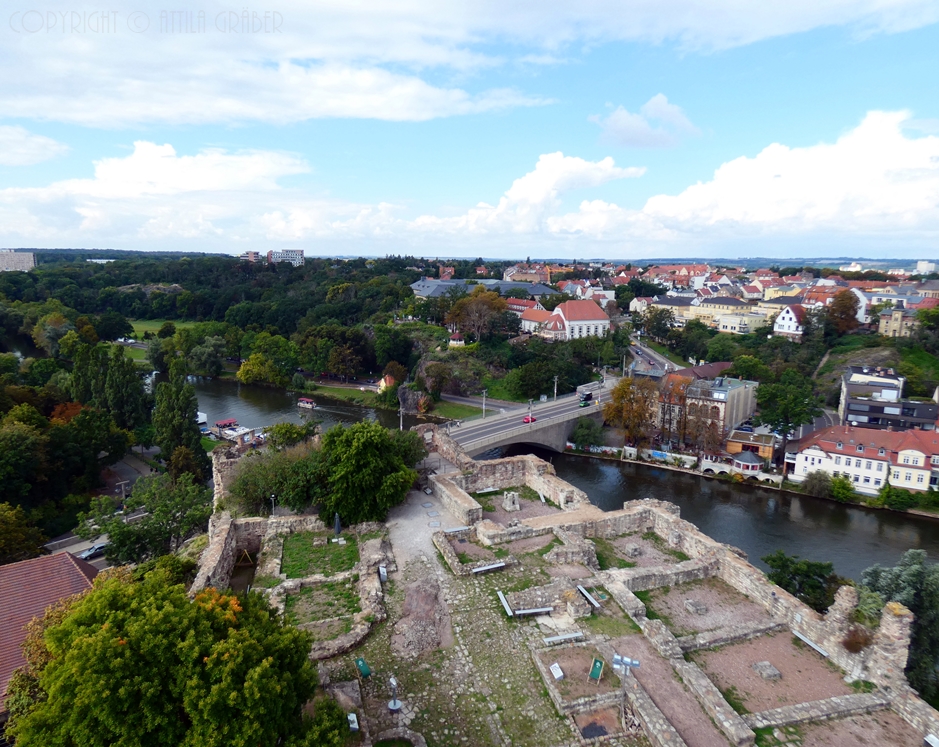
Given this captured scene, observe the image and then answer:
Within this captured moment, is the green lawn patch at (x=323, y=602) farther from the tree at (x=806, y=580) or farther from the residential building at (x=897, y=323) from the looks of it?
the residential building at (x=897, y=323)

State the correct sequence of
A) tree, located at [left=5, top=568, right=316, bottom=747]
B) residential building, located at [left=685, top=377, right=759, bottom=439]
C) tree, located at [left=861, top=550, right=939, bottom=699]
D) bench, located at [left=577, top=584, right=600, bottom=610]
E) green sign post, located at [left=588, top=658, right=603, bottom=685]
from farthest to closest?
residential building, located at [left=685, top=377, right=759, bottom=439]
tree, located at [left=861, top=550, right=939, bottom=699]
bench, located at [left=577, top=584, right=600, bottom=610]
green sign post, located at [left=588, top=658, right=603, bottom=685]
tree, located at [left=5, top=568, right=316, bottom=747]

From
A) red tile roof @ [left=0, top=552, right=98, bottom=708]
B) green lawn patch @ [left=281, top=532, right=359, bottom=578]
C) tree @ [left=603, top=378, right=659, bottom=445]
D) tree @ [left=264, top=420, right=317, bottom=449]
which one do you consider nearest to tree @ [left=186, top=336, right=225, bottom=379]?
tree @ [left=264, top=420, right=317, bottom=449]

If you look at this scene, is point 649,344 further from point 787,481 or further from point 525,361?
point 787,481

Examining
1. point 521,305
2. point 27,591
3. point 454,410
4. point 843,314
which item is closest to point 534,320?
point 521,305

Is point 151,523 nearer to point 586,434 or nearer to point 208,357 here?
point 586,434

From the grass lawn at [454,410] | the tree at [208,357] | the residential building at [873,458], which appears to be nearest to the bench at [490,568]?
the residential building at [873,458]

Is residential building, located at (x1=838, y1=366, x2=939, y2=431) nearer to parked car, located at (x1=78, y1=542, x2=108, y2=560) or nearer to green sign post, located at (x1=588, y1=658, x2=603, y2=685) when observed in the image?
green sign post, located at (x1=588, y1=658, x2=603, y2=685)
